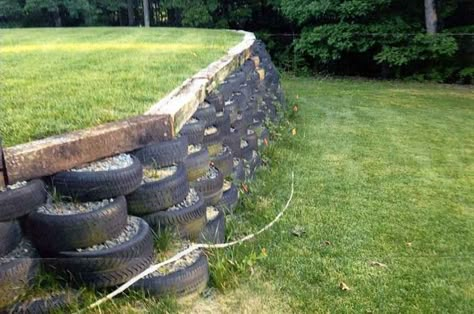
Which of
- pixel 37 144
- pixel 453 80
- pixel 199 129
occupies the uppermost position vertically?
pixel 37 144

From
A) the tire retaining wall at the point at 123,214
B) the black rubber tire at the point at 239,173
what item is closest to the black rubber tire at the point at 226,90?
the black rubber tire at the point at 239,173

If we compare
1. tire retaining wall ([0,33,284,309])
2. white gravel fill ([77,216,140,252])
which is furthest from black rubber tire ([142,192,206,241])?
white gravel fill ([77,216,140,252])

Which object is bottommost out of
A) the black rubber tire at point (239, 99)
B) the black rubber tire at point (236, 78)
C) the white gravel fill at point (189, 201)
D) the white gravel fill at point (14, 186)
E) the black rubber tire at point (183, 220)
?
the black rubber tire at point (183, 220)

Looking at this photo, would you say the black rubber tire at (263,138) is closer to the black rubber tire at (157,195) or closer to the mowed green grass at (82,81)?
the mowed green grass at (82,81)

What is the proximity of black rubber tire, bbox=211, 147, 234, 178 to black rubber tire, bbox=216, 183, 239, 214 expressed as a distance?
0.10 m

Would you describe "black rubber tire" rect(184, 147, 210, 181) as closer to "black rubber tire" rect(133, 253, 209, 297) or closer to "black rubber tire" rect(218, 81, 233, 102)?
"black rubber tire" rect(133, 253, 209, 297)

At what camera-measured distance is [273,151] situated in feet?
17.8

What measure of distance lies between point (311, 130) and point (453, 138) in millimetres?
1716

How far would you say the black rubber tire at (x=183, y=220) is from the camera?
2490 millimetres

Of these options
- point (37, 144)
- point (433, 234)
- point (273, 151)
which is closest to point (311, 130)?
point (273, 151)

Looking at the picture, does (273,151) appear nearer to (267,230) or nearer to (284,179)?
(284,179)

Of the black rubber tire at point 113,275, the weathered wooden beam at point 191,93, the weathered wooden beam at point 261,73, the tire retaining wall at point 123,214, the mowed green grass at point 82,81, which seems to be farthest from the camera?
the weathered wooden beam at point 261,73

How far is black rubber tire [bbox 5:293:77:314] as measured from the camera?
6.38 ft

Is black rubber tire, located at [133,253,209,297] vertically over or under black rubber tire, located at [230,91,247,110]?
under
